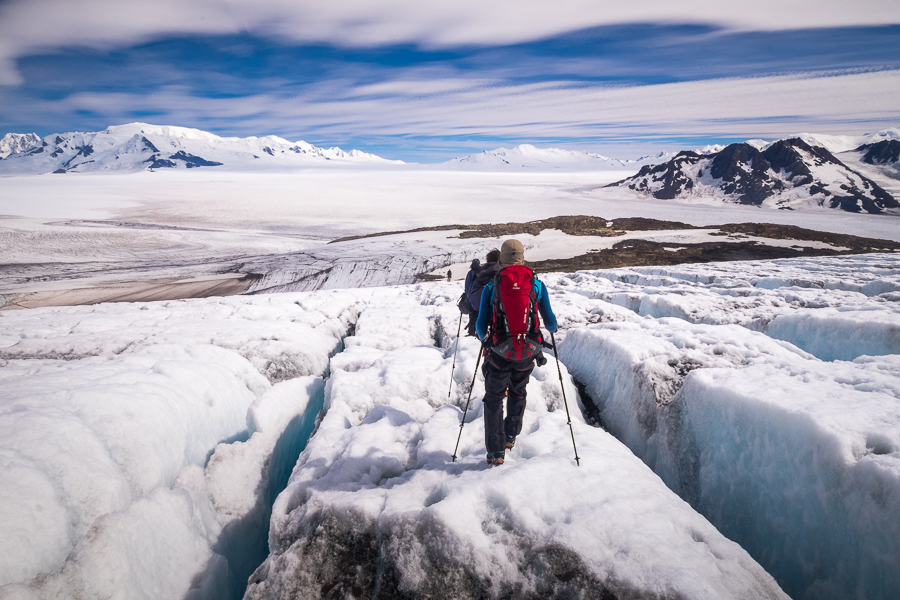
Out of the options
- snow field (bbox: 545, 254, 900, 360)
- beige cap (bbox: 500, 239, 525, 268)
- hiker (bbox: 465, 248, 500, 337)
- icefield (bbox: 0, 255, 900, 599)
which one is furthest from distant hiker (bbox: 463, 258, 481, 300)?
snow field (bbox: 545, 254, 900, 360)

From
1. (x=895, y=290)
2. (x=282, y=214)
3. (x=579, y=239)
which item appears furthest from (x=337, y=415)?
(x=282, y=214)

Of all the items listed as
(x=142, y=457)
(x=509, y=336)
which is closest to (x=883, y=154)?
(x=509, y=336)

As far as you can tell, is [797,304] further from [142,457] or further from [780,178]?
[780,178]

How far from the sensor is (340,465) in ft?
16.0

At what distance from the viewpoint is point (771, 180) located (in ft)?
452

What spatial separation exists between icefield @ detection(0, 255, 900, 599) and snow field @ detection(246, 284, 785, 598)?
0.07 feet

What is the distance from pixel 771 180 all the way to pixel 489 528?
181 metres

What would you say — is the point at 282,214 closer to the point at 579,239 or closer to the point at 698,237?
the point at 579,239

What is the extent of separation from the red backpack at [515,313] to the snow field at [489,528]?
125 centimetres

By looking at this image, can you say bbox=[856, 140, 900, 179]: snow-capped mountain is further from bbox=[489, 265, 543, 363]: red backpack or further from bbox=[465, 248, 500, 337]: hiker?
bbox=[489, 265, 543, 363]: red backpack

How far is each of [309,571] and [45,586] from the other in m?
2.10

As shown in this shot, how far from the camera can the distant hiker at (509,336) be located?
4.26m

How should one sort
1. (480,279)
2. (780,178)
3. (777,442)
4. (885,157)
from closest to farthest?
1. (777,442)
2. (480,279)
3. (780,178)
4. (885,157)

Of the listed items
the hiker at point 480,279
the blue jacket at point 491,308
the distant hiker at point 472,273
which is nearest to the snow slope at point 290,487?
the blue jacket at point 491,308
